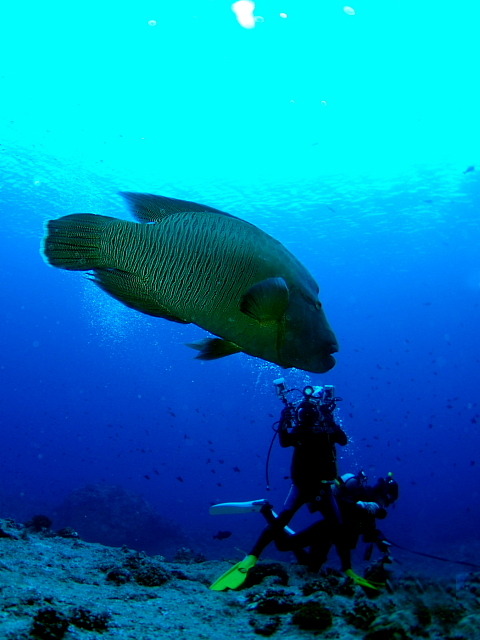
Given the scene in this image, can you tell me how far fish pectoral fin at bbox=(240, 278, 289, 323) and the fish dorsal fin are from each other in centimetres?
46

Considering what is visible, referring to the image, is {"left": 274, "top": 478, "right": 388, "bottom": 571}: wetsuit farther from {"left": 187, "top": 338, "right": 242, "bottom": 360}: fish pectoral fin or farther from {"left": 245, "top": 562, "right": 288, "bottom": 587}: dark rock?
{"left": 187, "top": 338, "right": 242, "bottom": 360}: fish pectoral fin

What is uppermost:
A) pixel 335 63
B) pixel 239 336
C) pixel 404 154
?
pixel 404 154

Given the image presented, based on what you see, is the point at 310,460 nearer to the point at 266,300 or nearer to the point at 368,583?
the point at 368,583

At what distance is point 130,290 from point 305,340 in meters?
0.78

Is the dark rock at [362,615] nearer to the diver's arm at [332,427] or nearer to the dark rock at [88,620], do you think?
the dark rock at [88,620]

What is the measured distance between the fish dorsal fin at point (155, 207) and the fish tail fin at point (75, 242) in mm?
204

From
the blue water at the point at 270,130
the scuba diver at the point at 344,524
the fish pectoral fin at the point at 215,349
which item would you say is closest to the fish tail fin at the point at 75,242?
the fish pectoral fin at the point at 215,349

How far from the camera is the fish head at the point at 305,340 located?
1.76 m

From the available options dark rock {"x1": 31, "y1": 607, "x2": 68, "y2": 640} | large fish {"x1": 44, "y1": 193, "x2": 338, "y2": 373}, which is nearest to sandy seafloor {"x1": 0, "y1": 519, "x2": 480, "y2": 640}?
dark rock {"x1": 31, "y1": 607, "x2": 68, "y2": 640}

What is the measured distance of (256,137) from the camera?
2523 centimetres

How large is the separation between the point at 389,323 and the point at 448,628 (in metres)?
100

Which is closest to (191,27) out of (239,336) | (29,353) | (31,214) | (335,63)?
(335,63)

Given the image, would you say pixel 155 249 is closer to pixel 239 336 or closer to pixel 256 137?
pixel 239 336

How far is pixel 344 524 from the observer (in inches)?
253
